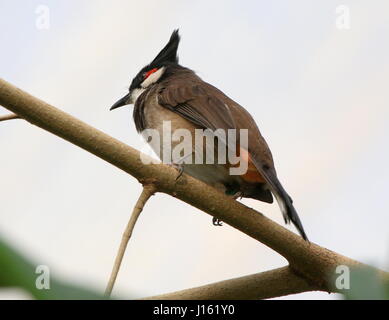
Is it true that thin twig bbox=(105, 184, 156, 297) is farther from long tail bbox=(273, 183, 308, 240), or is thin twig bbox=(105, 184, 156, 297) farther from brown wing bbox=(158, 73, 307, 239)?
brown wing bbox=(158, 73, 307, 239)

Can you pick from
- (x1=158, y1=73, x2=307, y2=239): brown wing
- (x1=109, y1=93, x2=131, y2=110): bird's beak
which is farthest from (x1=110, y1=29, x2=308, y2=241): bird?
(x1=109, y1=93, x2=131, y2=110): bird's beak

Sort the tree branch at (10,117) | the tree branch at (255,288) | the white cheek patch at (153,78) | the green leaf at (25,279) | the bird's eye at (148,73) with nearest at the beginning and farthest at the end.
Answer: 1. the green leaf at (25,279)
2. the tree branch at (10,117)
3. the tree branch at (255,288)
4. the white cheek patch at (153,78)
5. the bird's eye at (148,73)

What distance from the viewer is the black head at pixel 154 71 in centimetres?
407

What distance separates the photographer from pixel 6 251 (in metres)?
0.45

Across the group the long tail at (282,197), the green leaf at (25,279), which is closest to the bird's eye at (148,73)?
the long tail at (282,197)

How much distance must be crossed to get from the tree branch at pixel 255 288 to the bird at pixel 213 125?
1.36ft

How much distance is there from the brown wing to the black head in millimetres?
472

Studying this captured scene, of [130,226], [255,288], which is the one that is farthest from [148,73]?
[130,226]

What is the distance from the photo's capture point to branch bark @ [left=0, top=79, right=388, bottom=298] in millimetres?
1873

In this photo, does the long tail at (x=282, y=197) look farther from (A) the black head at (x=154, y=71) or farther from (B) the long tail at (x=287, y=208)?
(A) the black head at (x=154, y=71)

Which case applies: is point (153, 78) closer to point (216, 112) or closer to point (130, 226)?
point (216, 112)
